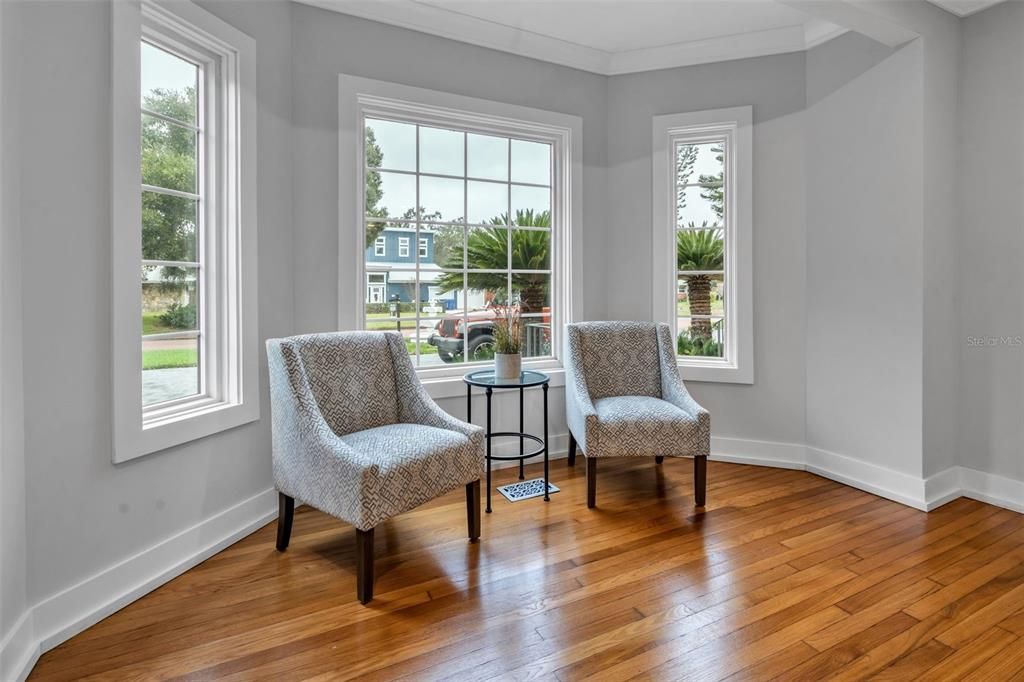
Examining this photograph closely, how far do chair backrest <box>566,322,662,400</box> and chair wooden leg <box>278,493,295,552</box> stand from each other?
5.65 feet

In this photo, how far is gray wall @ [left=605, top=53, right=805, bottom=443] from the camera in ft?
11.3

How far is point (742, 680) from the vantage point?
161 cm

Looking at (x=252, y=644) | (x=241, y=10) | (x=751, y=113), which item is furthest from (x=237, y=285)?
(x=751, y=113)

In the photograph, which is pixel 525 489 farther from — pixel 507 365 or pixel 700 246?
pixel 700 246

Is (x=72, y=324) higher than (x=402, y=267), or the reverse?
(x=402, y=267)

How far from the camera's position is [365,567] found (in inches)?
79.7

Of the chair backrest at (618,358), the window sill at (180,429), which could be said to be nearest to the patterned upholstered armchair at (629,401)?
the chair backrest at (618,358)

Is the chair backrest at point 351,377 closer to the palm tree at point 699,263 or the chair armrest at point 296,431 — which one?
→ the chair armrest at point 296,431

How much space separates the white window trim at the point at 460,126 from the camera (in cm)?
Result: 304

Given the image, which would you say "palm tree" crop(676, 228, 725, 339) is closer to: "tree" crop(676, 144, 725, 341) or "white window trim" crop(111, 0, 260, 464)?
"tree" crop(676, 144, 725, 341)

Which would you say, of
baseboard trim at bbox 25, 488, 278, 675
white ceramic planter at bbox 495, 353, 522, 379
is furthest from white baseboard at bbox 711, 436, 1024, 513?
baseboard trim at bbox 25, 488, 278, 675

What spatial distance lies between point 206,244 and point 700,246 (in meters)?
2.84

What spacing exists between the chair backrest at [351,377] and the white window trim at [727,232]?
6.24ft

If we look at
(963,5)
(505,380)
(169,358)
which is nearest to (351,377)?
(169,358)
